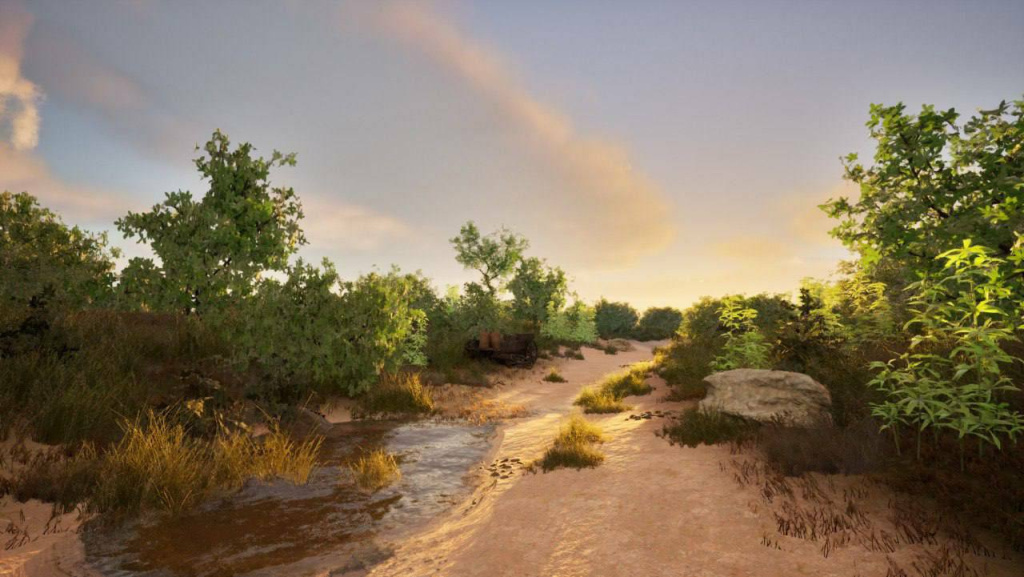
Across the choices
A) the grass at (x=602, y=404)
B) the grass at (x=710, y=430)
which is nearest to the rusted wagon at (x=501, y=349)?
the grass at (x=602, y=404)

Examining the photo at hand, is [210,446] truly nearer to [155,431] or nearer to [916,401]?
[155,431]

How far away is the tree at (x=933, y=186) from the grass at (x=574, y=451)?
5.65 meters

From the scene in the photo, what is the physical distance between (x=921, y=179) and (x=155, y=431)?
1189cm

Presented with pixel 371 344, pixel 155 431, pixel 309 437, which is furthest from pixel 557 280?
pixel 155 431

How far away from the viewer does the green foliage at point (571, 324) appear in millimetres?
37709

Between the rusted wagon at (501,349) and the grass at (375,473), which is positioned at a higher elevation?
the rusted wagon at (501,349)

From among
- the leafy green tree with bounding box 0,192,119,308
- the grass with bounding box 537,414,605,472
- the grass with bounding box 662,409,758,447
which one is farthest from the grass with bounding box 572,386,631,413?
the leafy green tree with bounding box 0,192,119,308

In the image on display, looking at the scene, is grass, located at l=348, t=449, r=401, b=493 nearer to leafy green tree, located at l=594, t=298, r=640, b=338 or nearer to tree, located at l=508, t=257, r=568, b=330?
tree, located at l=508, t=257, r=568, b=330

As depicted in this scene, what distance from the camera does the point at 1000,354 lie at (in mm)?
4090

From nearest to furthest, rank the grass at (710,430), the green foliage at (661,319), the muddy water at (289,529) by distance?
the muddy water at (289,529)
the grass at (710,430)
the green foliage at (661,319)

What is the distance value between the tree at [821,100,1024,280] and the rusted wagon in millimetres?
13162

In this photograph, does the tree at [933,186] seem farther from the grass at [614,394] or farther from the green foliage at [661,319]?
the green foliage at [661,319]

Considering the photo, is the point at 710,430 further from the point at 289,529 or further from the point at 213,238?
the point at 213,238

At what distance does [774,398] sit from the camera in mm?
7020
